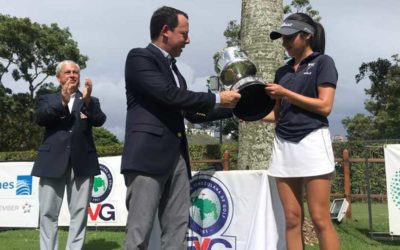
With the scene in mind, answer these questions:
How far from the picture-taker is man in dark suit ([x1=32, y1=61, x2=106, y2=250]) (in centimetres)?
470

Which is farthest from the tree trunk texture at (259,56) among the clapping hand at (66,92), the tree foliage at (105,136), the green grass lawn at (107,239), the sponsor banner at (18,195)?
the tree foliage at (105,136)

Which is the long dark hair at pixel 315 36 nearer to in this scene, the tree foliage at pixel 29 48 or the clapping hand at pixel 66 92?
the clapping hand at pixel 66 92

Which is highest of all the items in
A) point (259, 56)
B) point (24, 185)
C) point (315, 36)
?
point (259, 56)

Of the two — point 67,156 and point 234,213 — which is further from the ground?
point 67,156

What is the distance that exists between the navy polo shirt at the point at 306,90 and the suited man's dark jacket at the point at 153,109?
0.57m

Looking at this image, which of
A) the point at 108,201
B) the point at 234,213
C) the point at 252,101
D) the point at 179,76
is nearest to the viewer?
the point at 252,101

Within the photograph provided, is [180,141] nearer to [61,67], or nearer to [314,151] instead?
[314,151]

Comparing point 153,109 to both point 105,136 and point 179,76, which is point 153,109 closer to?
point 179,76

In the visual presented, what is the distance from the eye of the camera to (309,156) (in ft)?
11.3

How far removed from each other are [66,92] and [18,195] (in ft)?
18.0

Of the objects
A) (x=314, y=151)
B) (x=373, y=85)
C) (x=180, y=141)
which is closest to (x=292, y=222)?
(x=314, y=151)

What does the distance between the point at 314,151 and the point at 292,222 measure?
536 mm

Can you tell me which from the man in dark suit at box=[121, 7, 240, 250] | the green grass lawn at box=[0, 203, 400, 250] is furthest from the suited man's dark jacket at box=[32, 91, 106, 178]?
the green grass lawn at box=[0, 203, 400, 250]

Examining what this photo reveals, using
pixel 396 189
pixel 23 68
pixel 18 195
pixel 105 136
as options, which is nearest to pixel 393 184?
pixel 396 189
